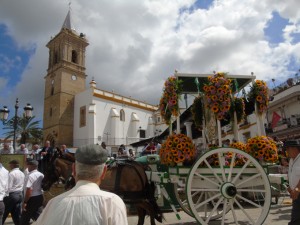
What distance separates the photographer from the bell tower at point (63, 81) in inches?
1583

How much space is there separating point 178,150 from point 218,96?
4.73 ft

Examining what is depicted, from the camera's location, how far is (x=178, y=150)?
5.55 meters

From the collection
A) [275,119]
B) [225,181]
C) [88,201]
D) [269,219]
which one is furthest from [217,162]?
[275,119]

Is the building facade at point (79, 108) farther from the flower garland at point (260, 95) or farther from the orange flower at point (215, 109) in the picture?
the orange flower at point (215, 109)

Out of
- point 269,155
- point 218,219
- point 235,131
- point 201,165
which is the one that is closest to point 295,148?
point 269,155

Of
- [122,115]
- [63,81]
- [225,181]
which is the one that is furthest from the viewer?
[122,115]

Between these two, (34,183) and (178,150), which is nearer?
(178,150)

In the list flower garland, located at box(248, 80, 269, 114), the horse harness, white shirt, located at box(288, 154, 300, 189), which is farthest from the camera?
flower garland, located at box(248, 80, 269, 114)

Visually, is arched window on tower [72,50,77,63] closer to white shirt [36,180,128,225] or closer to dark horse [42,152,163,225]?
dark horse [42,152,163,225]

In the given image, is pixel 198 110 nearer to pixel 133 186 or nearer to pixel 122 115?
pixel 133 186

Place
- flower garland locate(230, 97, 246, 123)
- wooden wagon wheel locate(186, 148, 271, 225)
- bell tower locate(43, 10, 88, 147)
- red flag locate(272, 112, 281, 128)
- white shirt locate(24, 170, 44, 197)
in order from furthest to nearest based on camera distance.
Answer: bell tower locate(43, 10, 88, 147)
red flag locate(272, 112, 281, 128)
flower garland locate(230, 97, 246, 123)
white shirt locate(24, 170, 44, 197)
wooden wagon wheel locate(186, 148, 271, 225)

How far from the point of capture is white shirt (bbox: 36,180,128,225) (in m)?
1.73

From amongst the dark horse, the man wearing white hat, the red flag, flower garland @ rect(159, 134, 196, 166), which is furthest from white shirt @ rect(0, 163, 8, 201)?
the red flag

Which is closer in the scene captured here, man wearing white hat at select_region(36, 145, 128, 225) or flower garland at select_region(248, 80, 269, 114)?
man wearing white hat at select_region(36, 145, 128, 225)
